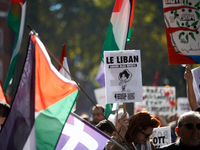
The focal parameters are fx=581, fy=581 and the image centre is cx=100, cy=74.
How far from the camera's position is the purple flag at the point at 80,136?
545 centimetres

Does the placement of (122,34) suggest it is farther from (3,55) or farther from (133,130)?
(3,55)

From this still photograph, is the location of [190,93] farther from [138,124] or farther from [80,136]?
[80,136]

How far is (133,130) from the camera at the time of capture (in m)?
4.98

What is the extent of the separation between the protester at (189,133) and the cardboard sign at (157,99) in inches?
306

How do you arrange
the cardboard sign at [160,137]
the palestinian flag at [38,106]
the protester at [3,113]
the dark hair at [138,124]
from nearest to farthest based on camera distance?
the palestinian flag at [38,106]
the dark hair at [138,124]
the protester at [3,113]
the cardboard sign at [160,137]

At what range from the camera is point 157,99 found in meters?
12.6

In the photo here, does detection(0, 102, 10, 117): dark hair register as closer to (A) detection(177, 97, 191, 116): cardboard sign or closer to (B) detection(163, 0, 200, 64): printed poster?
(B) detection(163, 0, 200, 64): printed poster

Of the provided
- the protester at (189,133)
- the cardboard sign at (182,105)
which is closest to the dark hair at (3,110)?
the protester at (189,133)

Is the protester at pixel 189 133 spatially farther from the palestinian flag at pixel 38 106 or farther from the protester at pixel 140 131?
the palestinian flag at pixel 38 106

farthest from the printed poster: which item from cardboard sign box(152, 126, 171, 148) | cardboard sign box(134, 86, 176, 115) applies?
cardboard sign box(134, 86, 176, 115)

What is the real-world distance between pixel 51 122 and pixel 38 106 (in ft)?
0.59

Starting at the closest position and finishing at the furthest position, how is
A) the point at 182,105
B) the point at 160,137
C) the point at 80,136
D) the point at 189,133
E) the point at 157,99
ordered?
the point at 189,133, the point at 80,136, the point at 160,137, the point at 157,99, the point at 182,105

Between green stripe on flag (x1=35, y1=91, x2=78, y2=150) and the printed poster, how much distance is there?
5.67 ft

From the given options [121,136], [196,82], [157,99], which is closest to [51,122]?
[121,136]
